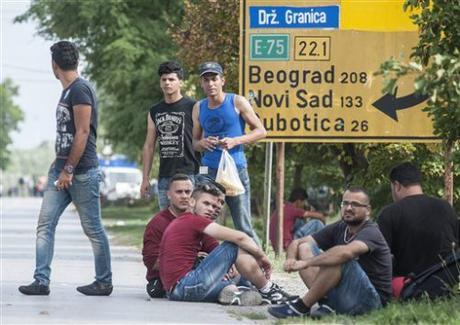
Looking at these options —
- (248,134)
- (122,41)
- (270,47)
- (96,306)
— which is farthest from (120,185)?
(96,306)

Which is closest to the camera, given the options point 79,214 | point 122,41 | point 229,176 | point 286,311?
point 286,311

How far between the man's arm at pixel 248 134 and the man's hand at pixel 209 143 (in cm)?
6

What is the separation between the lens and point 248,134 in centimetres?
1366

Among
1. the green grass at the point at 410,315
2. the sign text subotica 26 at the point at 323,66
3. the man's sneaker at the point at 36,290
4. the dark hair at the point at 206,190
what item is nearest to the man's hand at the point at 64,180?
the man's sneaker at the point at 36,290

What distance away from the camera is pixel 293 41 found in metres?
17.0

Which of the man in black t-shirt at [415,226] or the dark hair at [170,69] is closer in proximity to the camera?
the man in black t-shirt at [415,226]

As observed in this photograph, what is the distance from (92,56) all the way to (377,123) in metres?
23.7

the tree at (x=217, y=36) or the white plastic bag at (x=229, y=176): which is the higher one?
the tree at (x=217, y=36)

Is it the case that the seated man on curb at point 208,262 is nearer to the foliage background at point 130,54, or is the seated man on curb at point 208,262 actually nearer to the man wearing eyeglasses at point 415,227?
the man wearing eyeglasses at point 415,227

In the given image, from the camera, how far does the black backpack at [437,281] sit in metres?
11.1

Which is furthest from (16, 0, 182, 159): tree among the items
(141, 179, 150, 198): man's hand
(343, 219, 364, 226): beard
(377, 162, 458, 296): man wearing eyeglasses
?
(343, 219, 364, 226): beard

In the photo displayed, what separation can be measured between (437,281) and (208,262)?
191 centimetres

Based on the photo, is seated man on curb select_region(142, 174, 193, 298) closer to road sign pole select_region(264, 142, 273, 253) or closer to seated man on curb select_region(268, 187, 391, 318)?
seated man on curb select_region(268, 187, 391, 318)

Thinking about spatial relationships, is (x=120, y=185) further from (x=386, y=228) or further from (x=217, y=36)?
(x=386, y=228)
